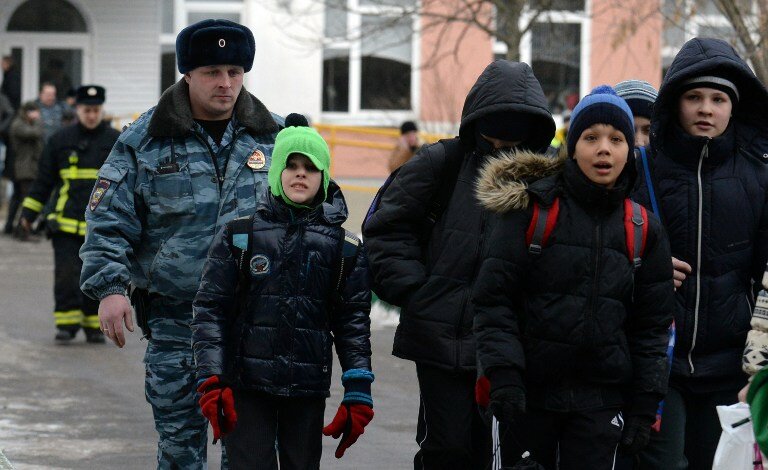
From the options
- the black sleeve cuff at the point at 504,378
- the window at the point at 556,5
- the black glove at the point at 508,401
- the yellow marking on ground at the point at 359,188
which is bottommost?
the black glove at the point at 508,401

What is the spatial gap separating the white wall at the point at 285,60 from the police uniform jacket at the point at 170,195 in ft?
66.2

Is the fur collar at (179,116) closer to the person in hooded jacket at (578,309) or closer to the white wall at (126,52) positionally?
the person in hooded jacket at (578,309)

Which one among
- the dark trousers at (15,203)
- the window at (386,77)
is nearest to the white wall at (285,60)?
the window at (386,77)

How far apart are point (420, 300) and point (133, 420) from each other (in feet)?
13.0

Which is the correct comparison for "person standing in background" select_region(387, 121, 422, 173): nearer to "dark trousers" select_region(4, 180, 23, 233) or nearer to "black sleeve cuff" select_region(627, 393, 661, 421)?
Result: "dark trousers" select_region(4, 180, 23, 233)

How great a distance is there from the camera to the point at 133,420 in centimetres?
938

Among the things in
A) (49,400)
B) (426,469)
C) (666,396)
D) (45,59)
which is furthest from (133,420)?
(45,59)

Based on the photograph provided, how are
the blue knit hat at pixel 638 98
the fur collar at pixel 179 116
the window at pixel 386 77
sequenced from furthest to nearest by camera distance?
the window at pixel 386 77, the blue knit hat at pixel 638 98, the fur collar at pixel 179 116

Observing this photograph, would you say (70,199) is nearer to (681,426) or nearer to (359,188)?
(681,426)

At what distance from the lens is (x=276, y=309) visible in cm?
562

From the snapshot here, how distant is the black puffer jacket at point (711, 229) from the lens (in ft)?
18.0

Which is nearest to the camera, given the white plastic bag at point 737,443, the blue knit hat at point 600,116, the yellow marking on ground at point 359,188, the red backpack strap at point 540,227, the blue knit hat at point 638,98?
the white plastic bag at point 737,443

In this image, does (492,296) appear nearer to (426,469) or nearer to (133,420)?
(426,469)

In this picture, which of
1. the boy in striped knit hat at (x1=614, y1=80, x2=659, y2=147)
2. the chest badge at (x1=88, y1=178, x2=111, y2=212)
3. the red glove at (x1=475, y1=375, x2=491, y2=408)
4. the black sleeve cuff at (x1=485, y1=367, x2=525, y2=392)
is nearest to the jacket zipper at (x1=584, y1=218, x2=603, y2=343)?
the black sleeve cuff at (x1=485, y1=367, x2=525, y2=392)
